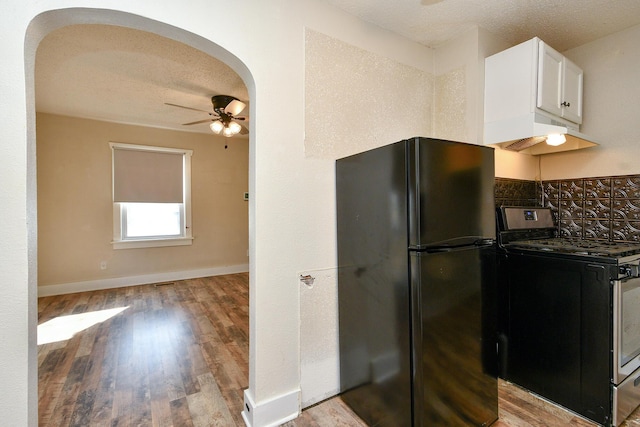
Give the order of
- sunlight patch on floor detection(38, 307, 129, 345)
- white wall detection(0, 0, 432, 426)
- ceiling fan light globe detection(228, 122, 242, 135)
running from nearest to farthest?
1. white wall detection(0, 0, 432, 426)
2. sunlight patch on floor detection(38, 307, 129, 345)
3. ceiling fan light globe detection(228, 122, 242, 135)

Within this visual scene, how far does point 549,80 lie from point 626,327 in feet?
5.64

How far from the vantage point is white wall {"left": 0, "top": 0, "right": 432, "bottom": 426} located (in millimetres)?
1152

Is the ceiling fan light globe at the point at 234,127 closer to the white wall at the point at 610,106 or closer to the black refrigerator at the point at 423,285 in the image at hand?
the black refrigerator at the point at 423,285

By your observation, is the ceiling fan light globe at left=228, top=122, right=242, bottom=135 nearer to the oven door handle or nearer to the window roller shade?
the window roller shade

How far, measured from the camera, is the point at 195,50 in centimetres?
251

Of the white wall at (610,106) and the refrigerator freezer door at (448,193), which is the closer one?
the refrigerator freezer door at (448,193)

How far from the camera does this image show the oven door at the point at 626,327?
5.20 ft

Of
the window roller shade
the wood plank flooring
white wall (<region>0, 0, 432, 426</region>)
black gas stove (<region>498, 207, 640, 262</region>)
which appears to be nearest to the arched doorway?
white wall (<region>0, 0, 432, 426</region>)

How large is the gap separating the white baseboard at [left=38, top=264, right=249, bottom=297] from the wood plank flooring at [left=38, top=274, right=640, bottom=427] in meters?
0.51

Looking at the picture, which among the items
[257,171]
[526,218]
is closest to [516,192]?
[526,218]

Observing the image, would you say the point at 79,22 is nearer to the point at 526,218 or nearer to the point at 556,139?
the point at 556,139

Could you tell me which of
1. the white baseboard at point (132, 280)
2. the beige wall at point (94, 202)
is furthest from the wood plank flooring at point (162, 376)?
the beige wall at point (94, 202)

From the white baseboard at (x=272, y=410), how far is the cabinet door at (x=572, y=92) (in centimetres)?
290

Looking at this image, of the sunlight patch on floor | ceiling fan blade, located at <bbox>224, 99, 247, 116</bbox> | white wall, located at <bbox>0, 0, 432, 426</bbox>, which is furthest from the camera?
ceiling fan blade, located at <bbox>224, 99, 247, 116</bbox>
